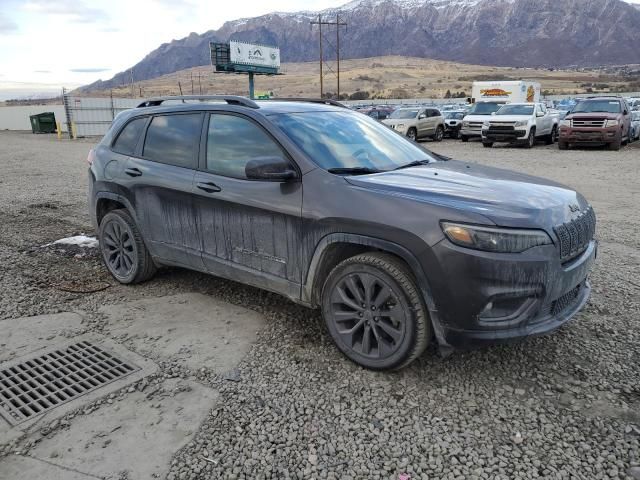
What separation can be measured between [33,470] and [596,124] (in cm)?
1920

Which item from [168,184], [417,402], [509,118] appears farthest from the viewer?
[509,118]

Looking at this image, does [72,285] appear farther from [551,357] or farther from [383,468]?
[551,357]

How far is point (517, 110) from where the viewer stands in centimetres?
2022

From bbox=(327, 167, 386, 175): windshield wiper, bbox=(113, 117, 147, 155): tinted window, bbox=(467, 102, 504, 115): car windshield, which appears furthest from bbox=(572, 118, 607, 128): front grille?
bbox=(113, 117, 147, 155): tinted window

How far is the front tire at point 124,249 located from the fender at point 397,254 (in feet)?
6.66

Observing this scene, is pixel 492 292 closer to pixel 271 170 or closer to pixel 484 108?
pixel 271 170

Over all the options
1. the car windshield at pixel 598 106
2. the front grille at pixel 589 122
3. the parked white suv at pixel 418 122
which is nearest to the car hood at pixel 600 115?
the front grille at pixel 589 122

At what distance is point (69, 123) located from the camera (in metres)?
32.2

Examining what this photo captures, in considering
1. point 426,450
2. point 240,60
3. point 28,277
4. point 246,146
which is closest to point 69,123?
point 240,60

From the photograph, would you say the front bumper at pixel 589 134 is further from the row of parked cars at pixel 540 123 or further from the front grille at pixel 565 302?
the front grille at pixel 565 302

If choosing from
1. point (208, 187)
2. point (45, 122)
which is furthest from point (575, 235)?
point (45, 122)

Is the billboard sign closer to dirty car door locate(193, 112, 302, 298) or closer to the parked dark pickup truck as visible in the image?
the parked dark pickup truck

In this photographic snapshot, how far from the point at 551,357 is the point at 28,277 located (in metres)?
4.83

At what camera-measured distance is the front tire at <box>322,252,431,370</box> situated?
10.4ft
